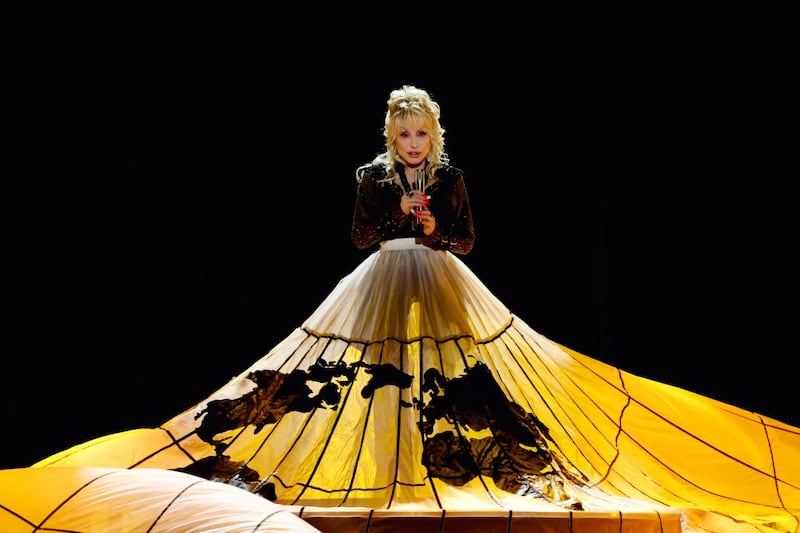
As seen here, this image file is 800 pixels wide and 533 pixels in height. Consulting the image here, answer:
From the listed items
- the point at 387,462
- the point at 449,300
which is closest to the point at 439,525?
the point at 387,462

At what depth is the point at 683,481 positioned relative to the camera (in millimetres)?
2291

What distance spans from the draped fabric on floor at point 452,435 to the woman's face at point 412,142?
231 millimetres

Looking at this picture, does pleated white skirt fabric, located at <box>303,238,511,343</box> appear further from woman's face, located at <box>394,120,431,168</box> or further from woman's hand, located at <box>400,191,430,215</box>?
woman's face, located at <box>394,120,431,168</box>

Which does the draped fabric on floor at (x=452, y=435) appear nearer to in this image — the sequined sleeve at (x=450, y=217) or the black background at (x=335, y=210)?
the sequined sleeve at (x=450, y=217)

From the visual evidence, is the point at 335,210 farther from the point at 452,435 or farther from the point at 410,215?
the point at 452,435

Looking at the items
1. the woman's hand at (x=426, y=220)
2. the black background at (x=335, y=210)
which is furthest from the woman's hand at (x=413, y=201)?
the black background at (x=335, y=210)

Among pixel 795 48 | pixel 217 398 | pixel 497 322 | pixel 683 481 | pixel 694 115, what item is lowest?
pixel 683 481

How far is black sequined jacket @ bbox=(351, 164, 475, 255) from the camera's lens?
242 centimetres

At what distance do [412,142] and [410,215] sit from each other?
0.65ft

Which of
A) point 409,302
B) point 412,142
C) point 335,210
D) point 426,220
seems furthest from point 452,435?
point 335,210

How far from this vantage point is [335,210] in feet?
9.52

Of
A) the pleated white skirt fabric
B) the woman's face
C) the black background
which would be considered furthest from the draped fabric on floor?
the black background

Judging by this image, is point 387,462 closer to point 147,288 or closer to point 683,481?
point 683,481

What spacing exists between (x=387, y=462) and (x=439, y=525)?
284mm
